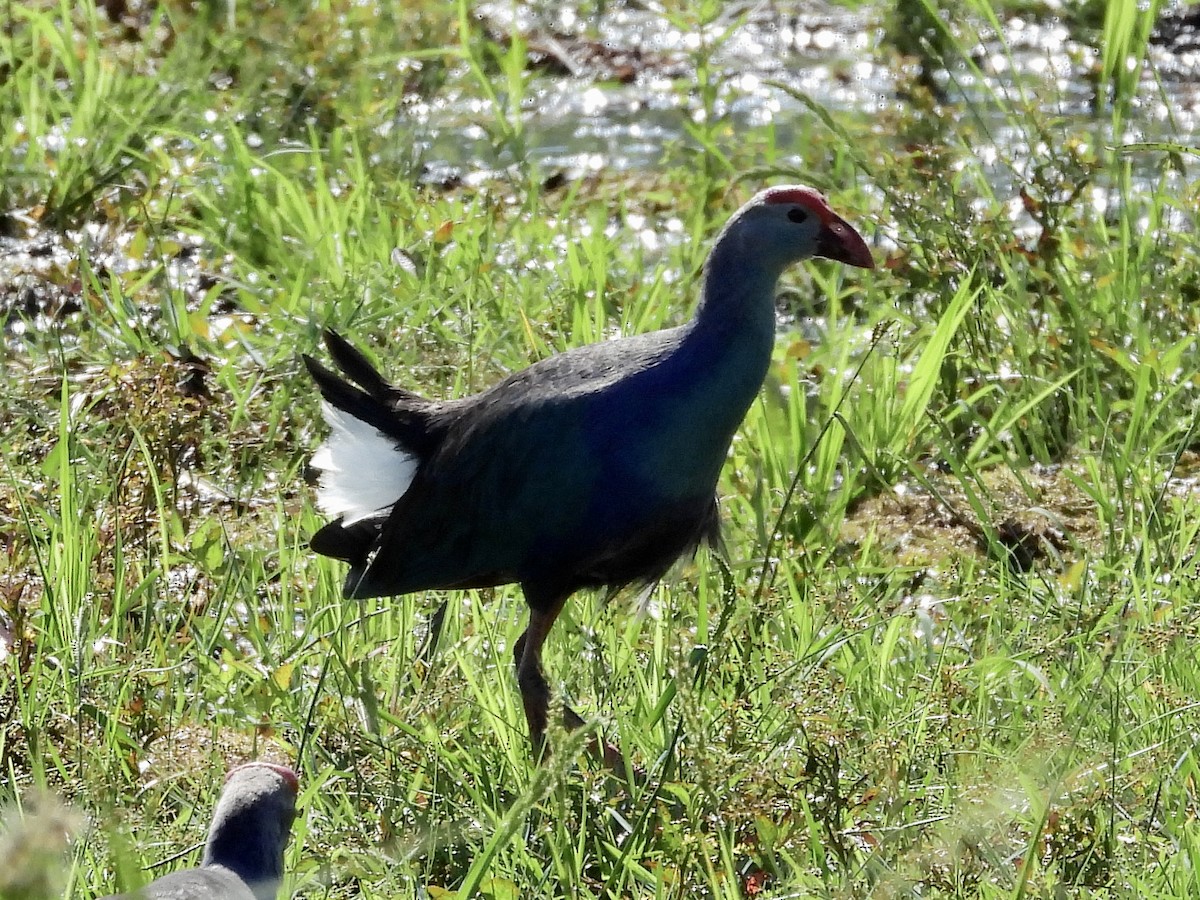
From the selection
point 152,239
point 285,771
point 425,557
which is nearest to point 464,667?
point 425,557

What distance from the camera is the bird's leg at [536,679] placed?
118 inches

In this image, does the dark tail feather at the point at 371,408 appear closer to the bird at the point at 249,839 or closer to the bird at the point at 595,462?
the bird at the point at 595,462

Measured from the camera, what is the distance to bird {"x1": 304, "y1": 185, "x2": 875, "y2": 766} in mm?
2982

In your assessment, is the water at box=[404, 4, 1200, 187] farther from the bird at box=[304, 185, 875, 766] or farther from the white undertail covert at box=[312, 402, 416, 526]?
the bird at box=[304, 185, 875, 766]

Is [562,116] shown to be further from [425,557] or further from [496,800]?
[496,800]

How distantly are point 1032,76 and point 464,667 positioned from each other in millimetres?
4174

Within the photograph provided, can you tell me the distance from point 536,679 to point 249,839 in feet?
2.70

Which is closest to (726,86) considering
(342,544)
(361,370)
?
(361,370)

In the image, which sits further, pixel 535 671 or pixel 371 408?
pixel 371 408

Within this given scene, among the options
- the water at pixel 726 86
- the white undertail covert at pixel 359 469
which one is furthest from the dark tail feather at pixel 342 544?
the water at pixel 726 86

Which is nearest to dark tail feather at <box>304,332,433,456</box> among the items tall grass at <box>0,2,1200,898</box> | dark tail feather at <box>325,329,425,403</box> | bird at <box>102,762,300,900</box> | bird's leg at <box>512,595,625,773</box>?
dark tail feather at <box>325,329,425,403</box>

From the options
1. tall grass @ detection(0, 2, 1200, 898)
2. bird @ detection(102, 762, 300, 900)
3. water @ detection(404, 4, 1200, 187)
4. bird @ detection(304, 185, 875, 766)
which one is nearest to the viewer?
bird @ detection(102, 762, 300, 900)

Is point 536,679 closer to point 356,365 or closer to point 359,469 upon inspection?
point 359,469

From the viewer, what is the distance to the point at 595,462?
3010 mm
